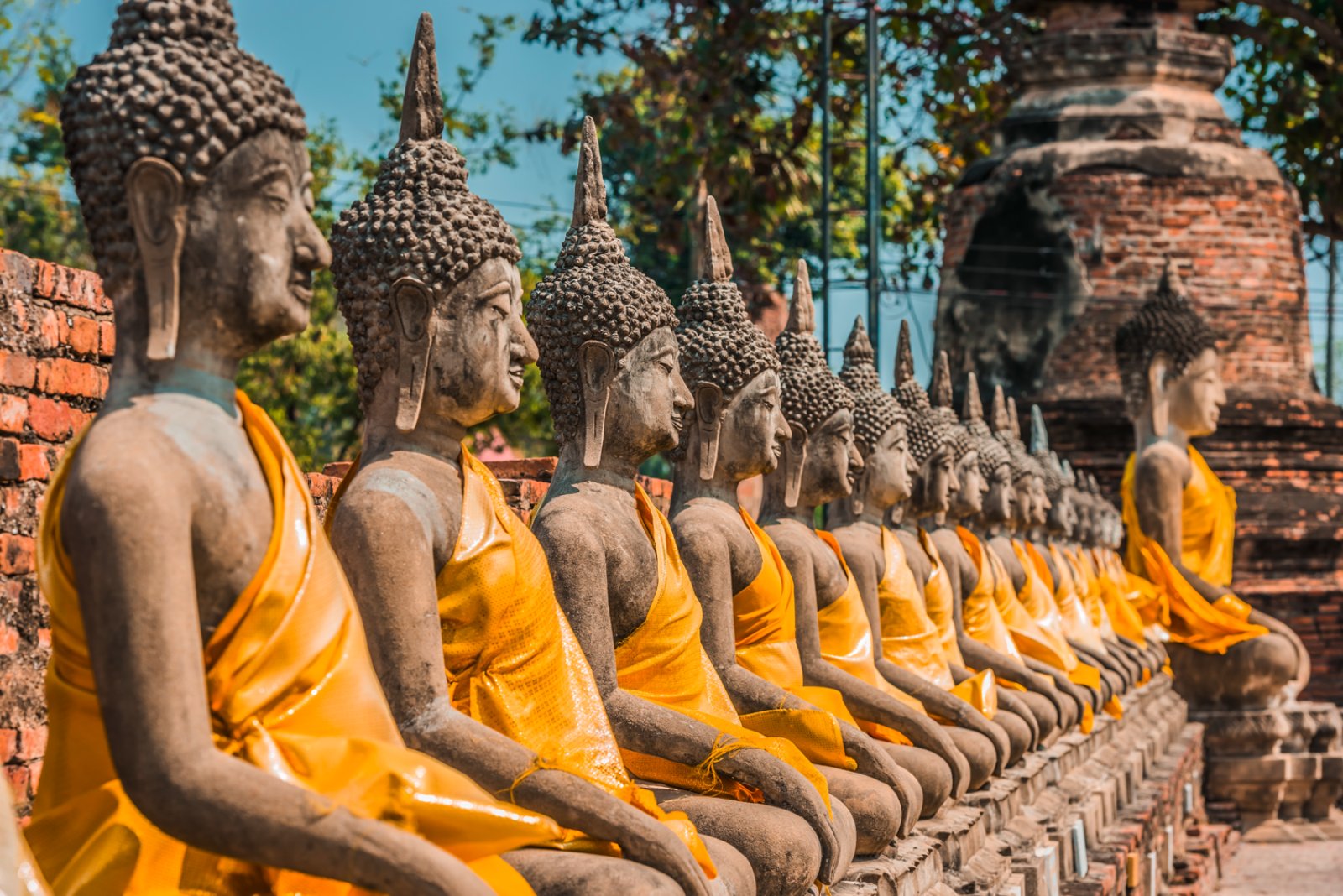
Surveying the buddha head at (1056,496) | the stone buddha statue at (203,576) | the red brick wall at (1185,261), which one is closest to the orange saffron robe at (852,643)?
the stone buddha statue at (203,576)

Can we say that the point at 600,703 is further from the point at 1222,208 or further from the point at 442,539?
the point at 1222,208

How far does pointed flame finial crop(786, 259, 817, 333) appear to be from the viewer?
6.87 meters

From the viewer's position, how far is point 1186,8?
1691 cm

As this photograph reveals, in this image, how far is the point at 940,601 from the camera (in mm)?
7871

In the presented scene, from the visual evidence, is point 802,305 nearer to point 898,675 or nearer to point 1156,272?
point 898,675

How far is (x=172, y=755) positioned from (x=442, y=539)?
1106 mm

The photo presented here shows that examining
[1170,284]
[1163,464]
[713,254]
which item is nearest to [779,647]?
[713,254]

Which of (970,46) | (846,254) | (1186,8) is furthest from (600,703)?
(846,254)

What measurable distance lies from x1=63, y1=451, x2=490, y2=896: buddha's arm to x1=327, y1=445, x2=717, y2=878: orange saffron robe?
3.16 ft

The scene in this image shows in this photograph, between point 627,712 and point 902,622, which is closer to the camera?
point 627,712

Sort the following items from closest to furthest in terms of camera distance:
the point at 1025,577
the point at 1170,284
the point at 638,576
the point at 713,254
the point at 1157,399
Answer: the point at 638,576 < the point at 713,254 < the point at 1025,577 < the point at 1157,399 < the point at 1170,284

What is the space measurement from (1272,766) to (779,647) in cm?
900

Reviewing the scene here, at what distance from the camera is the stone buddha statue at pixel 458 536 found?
3596 mm

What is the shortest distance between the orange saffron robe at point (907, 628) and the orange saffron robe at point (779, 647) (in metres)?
1.31
